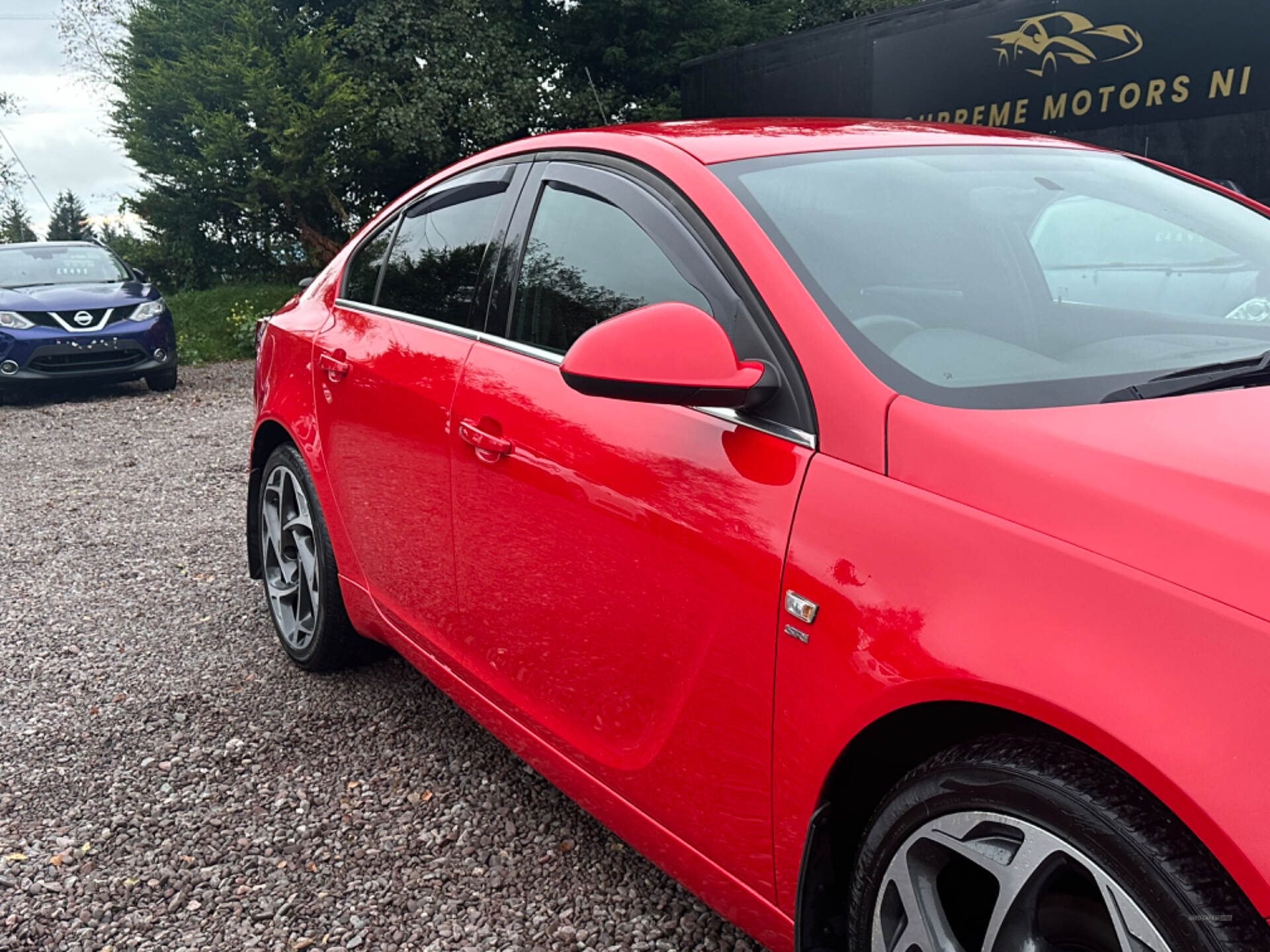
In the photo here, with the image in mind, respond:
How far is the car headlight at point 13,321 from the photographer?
10.6m

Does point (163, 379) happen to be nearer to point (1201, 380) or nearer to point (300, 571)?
point (300, 571)

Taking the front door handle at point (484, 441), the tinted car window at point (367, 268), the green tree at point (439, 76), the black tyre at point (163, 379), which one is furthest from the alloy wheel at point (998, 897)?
the green tree at point (439, 76)

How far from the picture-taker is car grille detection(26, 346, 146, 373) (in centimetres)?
1062

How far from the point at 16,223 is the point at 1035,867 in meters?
45.7

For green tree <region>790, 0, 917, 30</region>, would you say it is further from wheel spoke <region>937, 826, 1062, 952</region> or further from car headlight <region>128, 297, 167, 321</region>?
wheel spoke <region>937, 826, 1062, 952</region>

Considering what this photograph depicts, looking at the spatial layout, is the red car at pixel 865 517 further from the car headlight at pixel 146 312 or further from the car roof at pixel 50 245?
the car roof at pixel 50 245

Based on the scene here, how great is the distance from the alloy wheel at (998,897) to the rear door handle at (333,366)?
2195 millimetres

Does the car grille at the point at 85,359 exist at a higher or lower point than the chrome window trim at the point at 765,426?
lower

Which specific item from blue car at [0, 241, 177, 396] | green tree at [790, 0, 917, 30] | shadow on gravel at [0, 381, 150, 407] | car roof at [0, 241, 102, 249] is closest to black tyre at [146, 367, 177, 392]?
blue car at [0, 241, 177, 396]

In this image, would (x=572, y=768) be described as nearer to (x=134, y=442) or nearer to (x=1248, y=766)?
(x=1248, y=766)

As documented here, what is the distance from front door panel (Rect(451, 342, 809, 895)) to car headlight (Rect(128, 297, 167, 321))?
9831 millimetres

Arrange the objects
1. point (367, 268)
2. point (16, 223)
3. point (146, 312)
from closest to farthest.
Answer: point (367, 268), point (146, 312), point (16, 223)

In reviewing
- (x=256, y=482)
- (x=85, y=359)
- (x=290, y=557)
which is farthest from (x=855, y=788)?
(x=85, y=359)

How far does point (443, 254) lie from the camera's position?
2979mm
